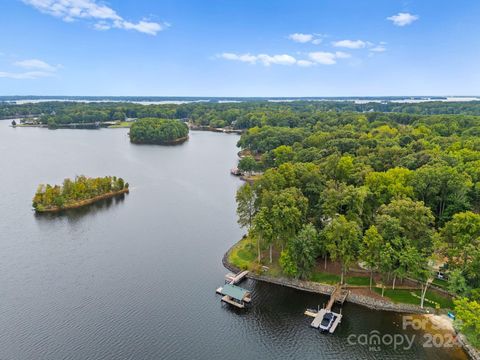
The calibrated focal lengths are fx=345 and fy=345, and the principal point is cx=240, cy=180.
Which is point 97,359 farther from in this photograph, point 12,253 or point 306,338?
point 12,253

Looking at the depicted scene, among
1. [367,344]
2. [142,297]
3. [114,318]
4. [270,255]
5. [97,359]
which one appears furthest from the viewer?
[270,255]

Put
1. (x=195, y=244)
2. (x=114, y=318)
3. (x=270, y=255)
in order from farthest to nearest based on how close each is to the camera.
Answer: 1. (x=195, y=244)
2. (x=270, y=255)
3. (x=114, y=318)

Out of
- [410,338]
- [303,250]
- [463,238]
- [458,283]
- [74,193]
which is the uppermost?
[463,238]

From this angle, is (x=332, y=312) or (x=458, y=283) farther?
(x=332, y=312)

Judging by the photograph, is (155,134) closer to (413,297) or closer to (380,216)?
(380,216)

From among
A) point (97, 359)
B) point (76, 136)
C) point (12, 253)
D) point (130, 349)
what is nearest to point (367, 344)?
point (130, 349)

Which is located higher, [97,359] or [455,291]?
[455,291]

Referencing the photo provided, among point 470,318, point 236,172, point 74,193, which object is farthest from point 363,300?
point 236,172
